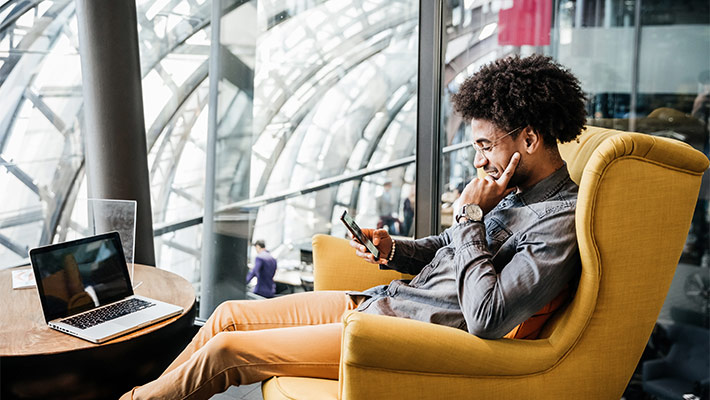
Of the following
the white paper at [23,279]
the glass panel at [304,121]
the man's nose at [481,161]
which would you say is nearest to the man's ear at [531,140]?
the man's nose at [481,161]

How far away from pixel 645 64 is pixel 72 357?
95.7 inches

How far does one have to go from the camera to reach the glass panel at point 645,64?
2383 mm

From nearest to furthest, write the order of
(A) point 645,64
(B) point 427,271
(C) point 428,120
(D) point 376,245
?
1. (B) point 427,271
2. (D) point 376,245
3. (A) point 645,64
4. (C) point 428,120

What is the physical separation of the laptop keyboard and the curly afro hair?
1334mm

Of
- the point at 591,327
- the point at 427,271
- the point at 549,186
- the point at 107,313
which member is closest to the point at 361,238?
the point at 427,271

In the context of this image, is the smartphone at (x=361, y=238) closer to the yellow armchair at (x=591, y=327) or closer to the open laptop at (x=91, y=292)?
the yellow armchair at (x=591, y=327)

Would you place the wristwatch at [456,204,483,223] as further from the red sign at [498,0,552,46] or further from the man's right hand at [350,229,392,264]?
the red sign at [498,0,552,46]

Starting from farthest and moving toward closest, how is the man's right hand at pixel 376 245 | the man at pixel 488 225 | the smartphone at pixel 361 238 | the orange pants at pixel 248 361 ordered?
the man's right hand at pixel 376 245
the smartphone at pixel 361 238
the orange pants at pixel 248 361
the man at pixel 488 225

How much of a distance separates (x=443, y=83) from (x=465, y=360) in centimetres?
177

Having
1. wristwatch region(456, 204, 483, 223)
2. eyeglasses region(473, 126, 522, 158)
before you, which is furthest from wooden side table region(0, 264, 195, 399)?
eyeglasses region(473, 126, 522, 158)

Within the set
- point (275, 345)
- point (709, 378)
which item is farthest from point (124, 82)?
point (709, 378)

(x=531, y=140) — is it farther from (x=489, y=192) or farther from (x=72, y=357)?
(x=72, y=357)

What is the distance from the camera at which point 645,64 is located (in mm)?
2467

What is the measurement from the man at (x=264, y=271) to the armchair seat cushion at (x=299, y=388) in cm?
181
